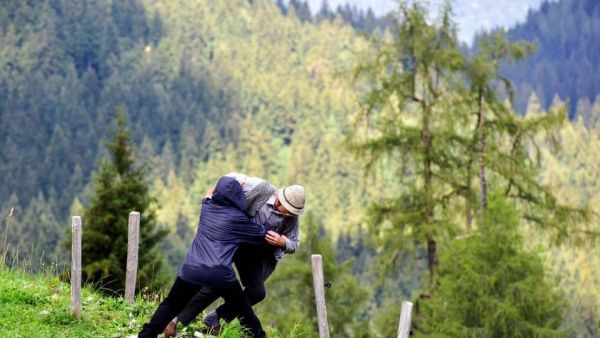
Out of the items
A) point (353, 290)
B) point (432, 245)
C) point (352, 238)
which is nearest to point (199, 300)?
point (432, 245)

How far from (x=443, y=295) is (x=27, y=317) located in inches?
541

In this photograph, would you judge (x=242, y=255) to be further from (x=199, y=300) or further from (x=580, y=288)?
(x=580, y=288)

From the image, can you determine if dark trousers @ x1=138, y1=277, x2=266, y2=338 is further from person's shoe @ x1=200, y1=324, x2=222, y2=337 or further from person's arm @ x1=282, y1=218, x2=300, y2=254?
person's shoe @ x1=200, y1=324, x2=222, y2=337

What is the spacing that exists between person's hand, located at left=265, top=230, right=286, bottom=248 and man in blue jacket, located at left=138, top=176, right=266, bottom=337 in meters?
0.06

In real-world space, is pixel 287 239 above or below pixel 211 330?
above

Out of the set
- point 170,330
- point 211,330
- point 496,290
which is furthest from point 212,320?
point 496,290

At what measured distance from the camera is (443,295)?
20.7m

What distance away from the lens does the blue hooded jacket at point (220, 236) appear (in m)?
7.87

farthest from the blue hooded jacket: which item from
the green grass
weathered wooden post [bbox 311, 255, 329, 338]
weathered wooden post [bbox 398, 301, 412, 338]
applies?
A: weathered wooden post [bbox 398, 301, 412, 338]

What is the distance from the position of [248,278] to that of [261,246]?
484 mm

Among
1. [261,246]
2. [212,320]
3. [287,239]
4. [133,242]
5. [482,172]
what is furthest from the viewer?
[482,172]

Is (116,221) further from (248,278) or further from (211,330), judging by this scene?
(248,278)

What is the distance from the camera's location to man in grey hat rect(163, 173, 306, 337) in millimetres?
8078

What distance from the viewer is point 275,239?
8.12 meters
